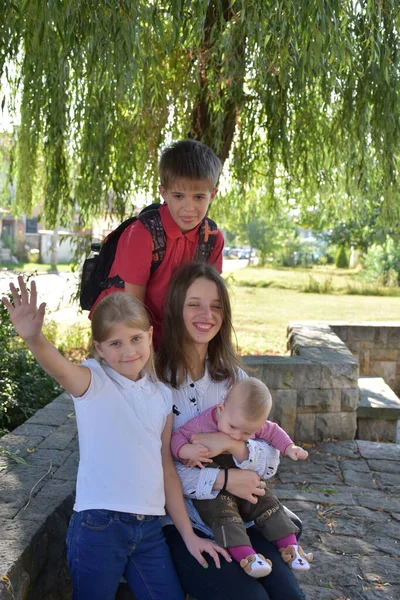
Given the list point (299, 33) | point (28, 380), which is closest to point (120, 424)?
point (299, 33)

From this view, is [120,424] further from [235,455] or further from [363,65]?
[363,65]

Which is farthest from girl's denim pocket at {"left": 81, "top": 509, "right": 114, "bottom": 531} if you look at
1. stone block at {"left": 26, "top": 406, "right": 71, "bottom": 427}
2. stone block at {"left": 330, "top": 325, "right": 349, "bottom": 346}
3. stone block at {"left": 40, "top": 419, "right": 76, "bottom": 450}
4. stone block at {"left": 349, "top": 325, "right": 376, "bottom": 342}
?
stone block at {"left": 349, "top": 325, "right": 376, "bottom": 342}

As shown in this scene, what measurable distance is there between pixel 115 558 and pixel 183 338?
0.85 metres

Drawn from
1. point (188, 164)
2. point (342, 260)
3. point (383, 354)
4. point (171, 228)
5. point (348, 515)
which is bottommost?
point (342, 260)

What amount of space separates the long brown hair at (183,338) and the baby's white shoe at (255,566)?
2.22 ft

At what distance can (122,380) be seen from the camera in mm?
2371

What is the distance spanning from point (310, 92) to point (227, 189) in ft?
7.26

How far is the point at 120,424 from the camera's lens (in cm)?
229

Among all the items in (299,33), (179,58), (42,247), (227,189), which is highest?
(179,58)

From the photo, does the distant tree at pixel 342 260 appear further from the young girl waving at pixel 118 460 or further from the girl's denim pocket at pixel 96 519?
the girl's denim pocket at pixel 96 519

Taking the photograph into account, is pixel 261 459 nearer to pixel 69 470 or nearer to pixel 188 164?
pixel 69 470

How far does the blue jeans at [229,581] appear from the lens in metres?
2.21

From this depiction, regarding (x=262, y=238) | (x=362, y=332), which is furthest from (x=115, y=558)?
(x=262, y=238)

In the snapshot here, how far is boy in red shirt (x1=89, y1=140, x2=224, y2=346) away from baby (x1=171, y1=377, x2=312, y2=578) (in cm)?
56
